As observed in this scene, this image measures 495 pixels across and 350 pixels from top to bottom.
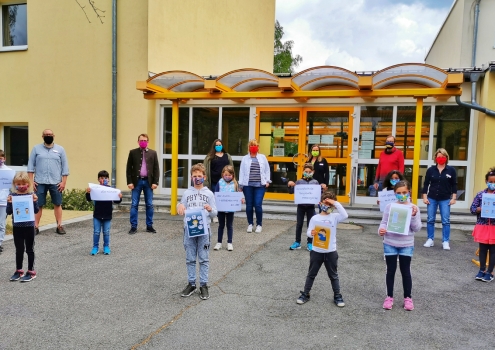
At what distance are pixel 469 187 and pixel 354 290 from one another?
20.5 ft

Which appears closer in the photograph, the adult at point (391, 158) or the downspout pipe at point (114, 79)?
the adult at point (391, 158)

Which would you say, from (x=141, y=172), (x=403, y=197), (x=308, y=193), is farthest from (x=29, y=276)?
(x=403, y=197)

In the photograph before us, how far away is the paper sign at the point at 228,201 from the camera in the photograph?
644 cm

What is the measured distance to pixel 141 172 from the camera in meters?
7.78

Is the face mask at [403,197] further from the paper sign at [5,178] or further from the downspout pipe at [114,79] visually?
the downspout pipe at [114,79]

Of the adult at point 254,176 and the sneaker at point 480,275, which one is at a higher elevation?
the adult at point 254,176

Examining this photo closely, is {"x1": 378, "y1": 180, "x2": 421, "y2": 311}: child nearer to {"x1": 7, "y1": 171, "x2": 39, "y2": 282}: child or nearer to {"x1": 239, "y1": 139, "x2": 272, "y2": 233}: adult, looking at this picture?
{"x1": 239, "y1": 139, "x2": 272, "y2": 233}: adult

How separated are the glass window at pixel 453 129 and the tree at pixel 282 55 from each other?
23.8 metres

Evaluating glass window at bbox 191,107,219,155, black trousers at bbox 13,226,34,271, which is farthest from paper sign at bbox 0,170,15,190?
glass window at bbox 191,107,219,155

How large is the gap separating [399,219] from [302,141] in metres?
6.38

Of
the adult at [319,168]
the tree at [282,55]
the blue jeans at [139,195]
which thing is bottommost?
the blue jeans at [139,195]

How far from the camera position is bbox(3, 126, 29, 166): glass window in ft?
41.9

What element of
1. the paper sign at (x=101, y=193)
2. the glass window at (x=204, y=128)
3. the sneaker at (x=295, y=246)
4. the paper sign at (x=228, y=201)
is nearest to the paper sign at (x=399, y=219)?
the sneaker at (x=295, y=246)

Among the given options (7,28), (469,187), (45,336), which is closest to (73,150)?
(7,28)
